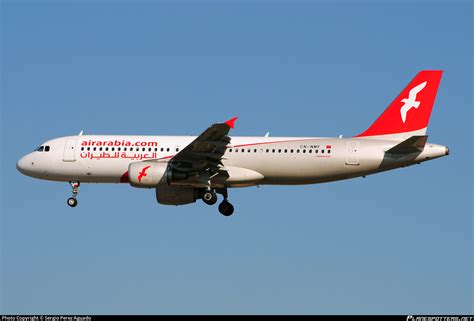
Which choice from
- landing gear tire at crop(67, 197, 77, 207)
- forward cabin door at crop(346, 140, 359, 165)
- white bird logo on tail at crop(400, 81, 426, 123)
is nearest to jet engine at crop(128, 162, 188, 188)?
landing gear tire at crop(67, 197, 77, 207)

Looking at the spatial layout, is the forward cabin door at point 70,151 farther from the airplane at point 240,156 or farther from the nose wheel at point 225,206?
the nose wheel at point 225,206

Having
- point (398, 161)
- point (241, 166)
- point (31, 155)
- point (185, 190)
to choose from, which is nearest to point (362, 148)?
point (398, 161)

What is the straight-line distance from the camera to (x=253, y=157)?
5878 cm

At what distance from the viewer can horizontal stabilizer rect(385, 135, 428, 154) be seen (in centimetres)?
5525

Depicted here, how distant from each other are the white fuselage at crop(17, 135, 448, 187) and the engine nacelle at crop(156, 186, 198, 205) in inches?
70.9

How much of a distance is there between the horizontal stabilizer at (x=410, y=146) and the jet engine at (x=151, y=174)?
12808 mm

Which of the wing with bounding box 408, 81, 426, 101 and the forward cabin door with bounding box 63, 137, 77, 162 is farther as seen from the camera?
the forward cabin door with bounding box 63, 137, 77, 162

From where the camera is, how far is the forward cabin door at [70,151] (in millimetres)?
61188

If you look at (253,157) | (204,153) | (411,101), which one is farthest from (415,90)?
(204,153)

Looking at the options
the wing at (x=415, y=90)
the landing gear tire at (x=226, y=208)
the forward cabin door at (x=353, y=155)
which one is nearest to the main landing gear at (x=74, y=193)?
the landing gear tire at (x=226, y=208)

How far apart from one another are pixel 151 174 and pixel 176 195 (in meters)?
3.79

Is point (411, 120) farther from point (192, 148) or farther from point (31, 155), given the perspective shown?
point (31, 155)

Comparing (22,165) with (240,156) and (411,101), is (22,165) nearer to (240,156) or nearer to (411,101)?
(240,156)

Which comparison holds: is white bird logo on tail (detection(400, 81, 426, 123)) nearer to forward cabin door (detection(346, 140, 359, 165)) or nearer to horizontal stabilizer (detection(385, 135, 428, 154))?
horizontal stabilizer (detection(385, 135, 428, 154))
